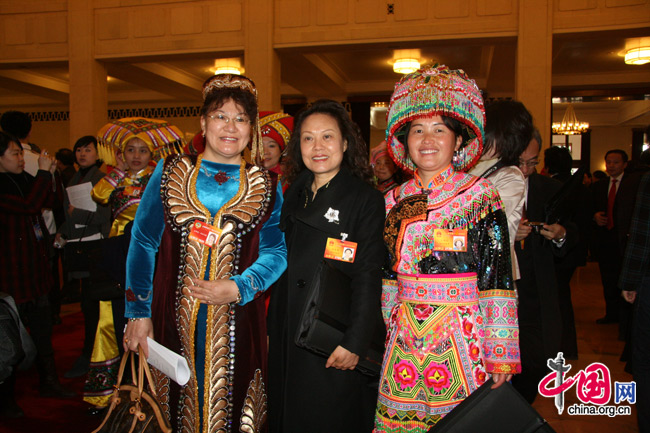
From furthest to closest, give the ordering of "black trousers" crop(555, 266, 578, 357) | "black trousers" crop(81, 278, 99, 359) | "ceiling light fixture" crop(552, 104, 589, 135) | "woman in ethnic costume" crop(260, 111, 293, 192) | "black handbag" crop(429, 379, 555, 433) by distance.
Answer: "ceiling light fixture" crop(552, 104, 589, 135) < "black trousers" crop(555, 266, 578, 357) < "black trousers" crop(81, 278, 99, 359) < "woman in ethnic costume" crop(260, 111, 293, 192) < "black handbag" crop(429, 379, 555, 433)

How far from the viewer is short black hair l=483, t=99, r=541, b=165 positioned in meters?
2.43

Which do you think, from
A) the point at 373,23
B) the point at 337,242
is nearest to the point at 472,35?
the point at 373,23

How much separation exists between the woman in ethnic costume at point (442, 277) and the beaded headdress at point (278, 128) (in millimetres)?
1517

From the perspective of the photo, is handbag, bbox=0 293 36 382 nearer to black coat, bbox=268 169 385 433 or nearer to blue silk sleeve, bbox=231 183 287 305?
blue silk sleeve, bbox=231 183 287 305

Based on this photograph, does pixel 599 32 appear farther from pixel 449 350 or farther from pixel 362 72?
pixel 449 350

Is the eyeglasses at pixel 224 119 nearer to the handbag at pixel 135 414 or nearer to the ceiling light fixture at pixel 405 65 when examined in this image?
the handbag at pixel 135 414

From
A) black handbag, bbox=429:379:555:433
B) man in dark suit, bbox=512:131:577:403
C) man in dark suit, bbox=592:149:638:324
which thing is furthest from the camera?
man in dark suit, bbox=592:149:638:324

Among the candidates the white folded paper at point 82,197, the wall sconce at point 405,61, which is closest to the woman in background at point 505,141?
the white folded paper at point 82,197

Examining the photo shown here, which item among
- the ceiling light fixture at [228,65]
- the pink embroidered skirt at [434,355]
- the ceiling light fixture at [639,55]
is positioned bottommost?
the pink embroidered skirt at [434,355]

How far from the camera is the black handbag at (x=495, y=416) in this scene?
5.22ft

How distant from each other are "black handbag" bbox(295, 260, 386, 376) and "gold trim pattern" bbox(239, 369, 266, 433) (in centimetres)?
38

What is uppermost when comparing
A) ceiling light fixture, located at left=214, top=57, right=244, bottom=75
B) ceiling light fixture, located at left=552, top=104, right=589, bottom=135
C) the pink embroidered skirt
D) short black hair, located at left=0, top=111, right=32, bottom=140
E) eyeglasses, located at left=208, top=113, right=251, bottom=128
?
ceiling light fixture, located at left=214, top=57, right=244, bottom=75

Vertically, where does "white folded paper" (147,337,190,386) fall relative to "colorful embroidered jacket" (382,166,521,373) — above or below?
below

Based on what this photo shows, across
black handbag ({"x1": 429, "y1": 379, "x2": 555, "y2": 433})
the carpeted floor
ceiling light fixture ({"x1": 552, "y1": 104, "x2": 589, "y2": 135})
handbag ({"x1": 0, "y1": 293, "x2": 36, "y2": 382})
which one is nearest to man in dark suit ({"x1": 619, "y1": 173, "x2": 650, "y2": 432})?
black handbag ({"x1": 429, "y1": 379, "x2": 555, "y2": 433})
